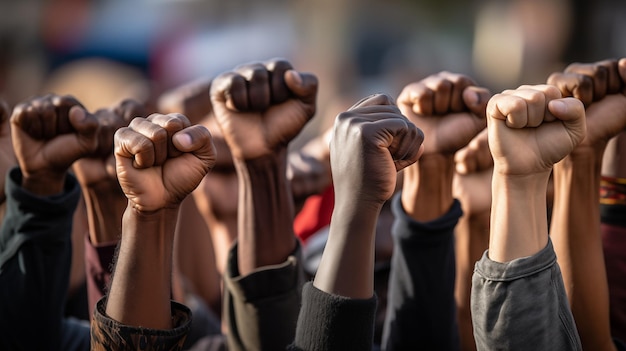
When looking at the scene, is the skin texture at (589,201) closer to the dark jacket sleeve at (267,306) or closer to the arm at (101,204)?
the dark jacket sleeve at (267,306)

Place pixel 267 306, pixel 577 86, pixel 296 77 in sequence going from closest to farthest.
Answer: pixel 577 86
pixel 267 306
pixel 296 77

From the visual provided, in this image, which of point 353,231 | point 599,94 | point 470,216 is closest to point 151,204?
point 353,231

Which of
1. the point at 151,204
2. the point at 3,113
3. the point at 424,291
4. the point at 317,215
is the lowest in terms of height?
the point at 317,215

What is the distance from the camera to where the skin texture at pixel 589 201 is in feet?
6.47

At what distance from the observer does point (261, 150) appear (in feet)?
7.25

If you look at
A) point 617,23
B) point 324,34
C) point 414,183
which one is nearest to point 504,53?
point 617,23

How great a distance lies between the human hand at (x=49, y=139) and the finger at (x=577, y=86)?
47.8 inches

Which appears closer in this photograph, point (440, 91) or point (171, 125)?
point (171, 125)

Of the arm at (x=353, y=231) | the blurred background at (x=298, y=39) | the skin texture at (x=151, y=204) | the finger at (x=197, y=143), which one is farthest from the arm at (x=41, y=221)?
the blurred background at (x=298, y=39)

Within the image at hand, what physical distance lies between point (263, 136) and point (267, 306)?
1.44ft

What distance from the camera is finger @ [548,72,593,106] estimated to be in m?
1.96

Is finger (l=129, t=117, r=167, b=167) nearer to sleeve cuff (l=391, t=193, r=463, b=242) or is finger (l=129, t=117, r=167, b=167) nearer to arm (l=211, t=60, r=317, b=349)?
arm (l=211, t=60, r=317, b=349)

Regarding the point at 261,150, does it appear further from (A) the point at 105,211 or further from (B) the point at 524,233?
(B) the point at 524,233

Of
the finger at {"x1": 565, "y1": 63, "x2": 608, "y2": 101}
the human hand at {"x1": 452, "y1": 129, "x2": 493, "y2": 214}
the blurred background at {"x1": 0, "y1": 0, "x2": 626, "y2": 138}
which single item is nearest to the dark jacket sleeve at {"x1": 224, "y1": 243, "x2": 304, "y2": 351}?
the human hand at {"x1": 452, "y1": 129, "x2": 493, "y2": 214}
